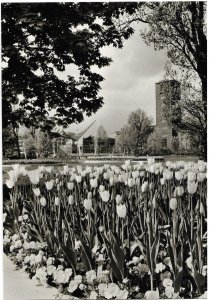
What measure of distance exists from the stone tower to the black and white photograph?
15 millimetres

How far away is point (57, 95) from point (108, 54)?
1.12 m

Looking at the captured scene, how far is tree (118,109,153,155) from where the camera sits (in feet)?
11.7

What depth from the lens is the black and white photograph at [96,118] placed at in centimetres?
297

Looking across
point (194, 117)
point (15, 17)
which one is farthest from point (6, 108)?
point (194, 117)

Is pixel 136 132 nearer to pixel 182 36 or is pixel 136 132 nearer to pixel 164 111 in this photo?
pixel 164 111

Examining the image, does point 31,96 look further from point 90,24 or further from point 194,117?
point 194,117

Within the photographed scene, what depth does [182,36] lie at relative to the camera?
4.09 meters

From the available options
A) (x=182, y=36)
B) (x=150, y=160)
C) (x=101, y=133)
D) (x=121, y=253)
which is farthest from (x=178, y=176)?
(x=182, y=36)

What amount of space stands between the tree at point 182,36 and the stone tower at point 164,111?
0.42 ft

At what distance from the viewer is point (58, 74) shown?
4180 millimetres

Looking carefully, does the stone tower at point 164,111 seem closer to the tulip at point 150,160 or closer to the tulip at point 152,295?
the tulip at point 150,160

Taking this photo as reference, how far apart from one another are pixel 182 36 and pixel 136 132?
1.35 m

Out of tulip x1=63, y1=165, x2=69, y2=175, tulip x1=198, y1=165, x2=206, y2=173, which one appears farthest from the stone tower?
tulip x1=63, y1=165, x2=69, y2=175

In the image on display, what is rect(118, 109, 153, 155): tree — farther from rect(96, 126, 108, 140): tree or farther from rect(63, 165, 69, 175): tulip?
rect(63, 165, 69, 175): tulip
